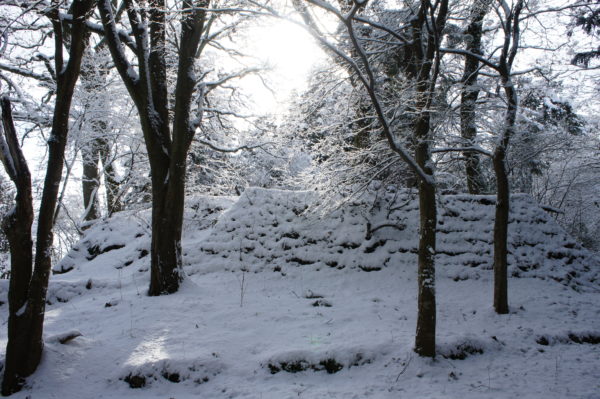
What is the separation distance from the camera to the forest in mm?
4496

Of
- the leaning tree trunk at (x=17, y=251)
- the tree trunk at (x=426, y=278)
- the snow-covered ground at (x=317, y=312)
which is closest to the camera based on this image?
the leaning tree trunk at (x=17, y=251)

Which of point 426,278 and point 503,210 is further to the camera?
point 503,210

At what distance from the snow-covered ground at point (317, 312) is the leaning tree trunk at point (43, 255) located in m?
0.26

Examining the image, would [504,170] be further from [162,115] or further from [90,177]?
[90,177]

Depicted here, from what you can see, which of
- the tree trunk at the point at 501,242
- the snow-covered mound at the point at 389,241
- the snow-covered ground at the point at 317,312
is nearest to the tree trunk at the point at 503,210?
the tree trunk at the point at 501,242

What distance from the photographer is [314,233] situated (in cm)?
973

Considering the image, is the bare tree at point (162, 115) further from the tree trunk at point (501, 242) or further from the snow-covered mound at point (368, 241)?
the tree trunk at point (501, 242)

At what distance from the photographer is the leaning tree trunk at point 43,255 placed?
425cm

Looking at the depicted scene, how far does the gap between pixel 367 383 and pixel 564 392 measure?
2.36m

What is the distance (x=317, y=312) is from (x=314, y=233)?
3.33 metres

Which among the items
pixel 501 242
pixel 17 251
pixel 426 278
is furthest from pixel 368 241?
pixel 17 251

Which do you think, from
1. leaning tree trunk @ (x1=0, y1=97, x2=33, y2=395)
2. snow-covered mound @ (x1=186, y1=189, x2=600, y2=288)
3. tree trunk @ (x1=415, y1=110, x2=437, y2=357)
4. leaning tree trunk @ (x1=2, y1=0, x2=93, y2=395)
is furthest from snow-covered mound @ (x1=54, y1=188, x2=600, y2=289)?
leaning tree trunk @ (x1=0, y1=97, x2=33, y2=395)

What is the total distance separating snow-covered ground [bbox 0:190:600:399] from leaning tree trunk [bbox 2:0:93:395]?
10.1 inches

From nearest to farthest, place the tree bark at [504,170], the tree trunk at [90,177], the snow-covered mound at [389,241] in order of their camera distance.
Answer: the tree bark at [504,170] < the snow-covered mound at [389,241] < the tree trunk at [90,177]
